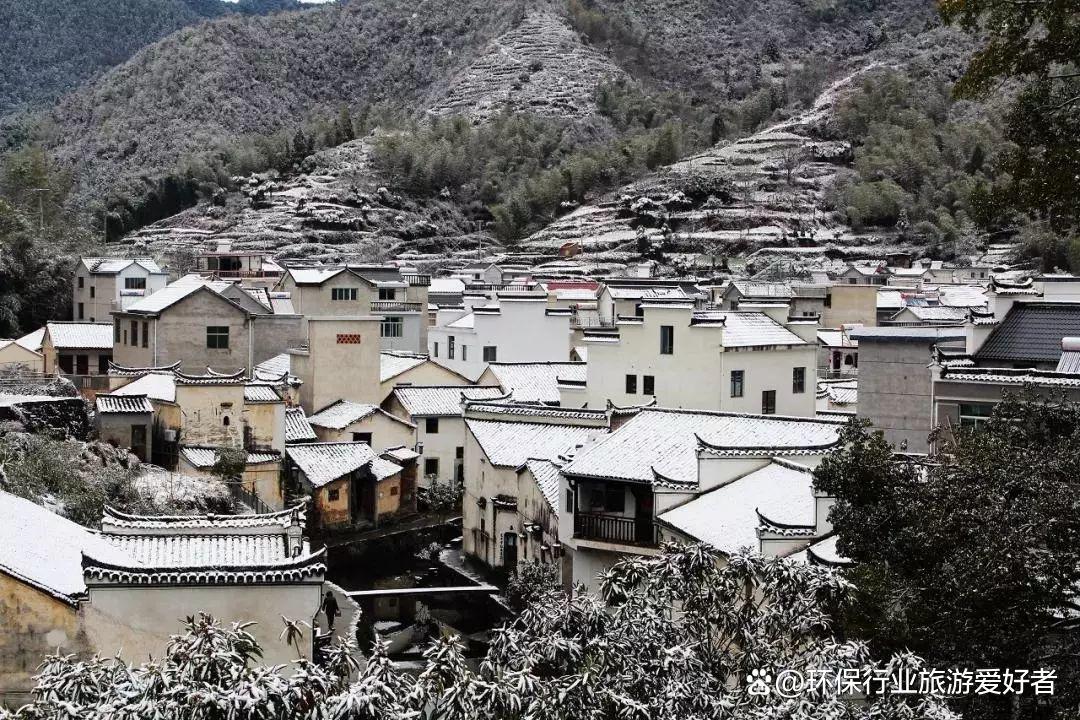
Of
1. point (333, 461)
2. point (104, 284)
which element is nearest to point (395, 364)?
point (333, 461)

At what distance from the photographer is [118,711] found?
10477mm

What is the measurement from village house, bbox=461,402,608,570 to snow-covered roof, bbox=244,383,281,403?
5278mm

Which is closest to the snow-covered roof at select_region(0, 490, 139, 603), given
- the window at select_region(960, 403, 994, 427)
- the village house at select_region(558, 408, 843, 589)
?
the village house at select_region(558, 408, 843, 589)

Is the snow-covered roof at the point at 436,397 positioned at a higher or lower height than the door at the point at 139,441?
higher

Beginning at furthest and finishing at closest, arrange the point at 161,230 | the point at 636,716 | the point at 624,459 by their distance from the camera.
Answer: the point at 161,230
the point at 624,459
the point at 636,716

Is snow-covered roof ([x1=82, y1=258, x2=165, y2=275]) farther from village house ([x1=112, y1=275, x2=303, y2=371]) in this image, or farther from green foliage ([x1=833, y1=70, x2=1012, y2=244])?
green foliage ([x1=833, y1=70, x2=1012, y2=244])

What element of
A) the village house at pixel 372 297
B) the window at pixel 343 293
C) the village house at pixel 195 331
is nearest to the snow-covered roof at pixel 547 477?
the village house at pixel 195 331

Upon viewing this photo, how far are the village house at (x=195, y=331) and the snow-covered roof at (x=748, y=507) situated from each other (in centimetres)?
2549

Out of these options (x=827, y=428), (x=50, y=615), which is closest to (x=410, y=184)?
(x=827, y=428)

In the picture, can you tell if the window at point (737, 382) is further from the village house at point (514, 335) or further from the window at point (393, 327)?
the window at point (393, 327)

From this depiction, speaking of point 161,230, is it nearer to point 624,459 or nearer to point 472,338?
point 472,338

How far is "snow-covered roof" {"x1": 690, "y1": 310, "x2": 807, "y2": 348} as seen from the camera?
38.4 m

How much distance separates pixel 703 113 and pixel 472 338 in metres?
138

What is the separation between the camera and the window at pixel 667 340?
38.6m
